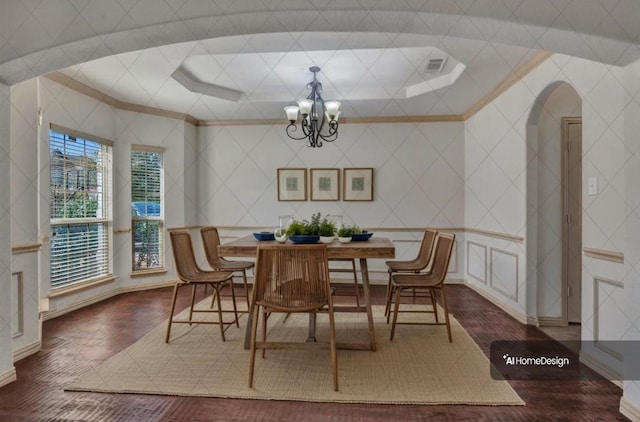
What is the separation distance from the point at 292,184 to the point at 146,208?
75.0 inches

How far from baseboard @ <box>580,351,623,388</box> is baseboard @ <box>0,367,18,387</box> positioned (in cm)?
351

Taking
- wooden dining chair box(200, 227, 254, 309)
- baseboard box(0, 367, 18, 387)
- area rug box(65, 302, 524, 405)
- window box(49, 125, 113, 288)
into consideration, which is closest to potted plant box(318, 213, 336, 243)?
area rug box(65, 302, 524, 405)

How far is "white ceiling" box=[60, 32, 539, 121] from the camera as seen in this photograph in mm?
2885

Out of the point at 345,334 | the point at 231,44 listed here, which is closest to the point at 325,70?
the point at 231,44

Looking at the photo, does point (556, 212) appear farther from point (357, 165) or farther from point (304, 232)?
point (357, 165)

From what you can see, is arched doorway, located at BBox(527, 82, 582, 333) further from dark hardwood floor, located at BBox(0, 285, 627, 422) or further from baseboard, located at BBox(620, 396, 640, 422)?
baseboard, located at BBox(620, 396, 640, 422)

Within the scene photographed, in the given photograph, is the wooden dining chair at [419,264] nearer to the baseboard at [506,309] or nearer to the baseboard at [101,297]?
the baseboard at [506,309]

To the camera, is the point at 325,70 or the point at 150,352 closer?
the point at 150,352

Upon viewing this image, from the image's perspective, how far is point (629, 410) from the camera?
184cm

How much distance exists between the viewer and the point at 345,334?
9.97 ft

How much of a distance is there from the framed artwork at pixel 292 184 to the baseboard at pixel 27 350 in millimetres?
3156

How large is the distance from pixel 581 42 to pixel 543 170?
1.69 metres

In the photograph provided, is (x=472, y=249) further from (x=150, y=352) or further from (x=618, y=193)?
(x=150, y=352)
